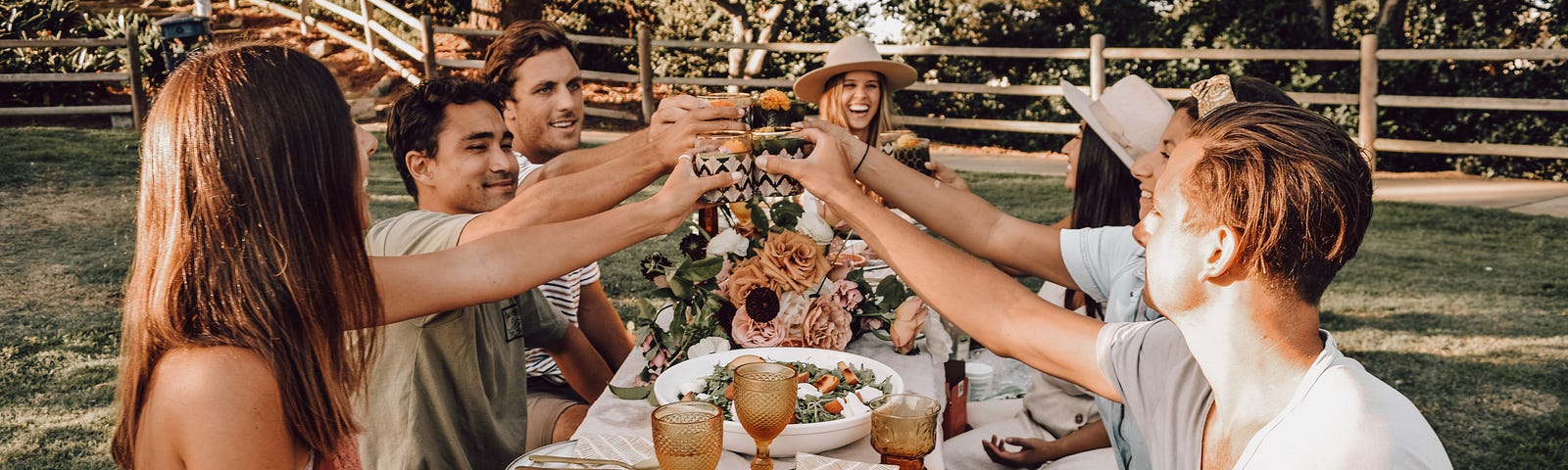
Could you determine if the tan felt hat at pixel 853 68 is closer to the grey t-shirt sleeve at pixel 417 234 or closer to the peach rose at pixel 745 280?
the peach rose at pixel 745 280

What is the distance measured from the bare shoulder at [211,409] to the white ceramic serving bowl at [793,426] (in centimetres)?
87

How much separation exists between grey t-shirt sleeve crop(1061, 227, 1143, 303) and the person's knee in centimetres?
158

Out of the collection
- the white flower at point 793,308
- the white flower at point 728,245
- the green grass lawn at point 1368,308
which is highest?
the white flower at point 728,245

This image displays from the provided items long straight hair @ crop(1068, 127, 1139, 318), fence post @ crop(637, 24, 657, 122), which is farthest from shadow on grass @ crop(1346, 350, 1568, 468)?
fence post @ crop(637, 24, 657, 122)

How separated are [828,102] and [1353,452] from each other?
4.68m

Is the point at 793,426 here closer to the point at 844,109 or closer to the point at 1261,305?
the point at 1261,305

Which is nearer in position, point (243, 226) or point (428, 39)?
point (243, 226)

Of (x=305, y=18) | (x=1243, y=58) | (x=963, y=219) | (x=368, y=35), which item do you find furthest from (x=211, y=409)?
(x=305, y=18)

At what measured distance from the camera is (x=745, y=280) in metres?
2.87

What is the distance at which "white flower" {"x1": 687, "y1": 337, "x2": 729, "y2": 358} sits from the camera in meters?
2.87

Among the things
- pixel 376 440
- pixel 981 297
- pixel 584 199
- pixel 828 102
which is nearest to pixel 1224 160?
pixel 981 297

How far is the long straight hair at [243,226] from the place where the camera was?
5.55 feet

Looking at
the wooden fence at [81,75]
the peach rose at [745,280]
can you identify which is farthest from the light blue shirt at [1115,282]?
the wooden fence at [81,75]

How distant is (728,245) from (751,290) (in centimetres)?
14
